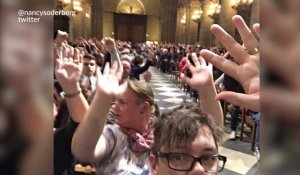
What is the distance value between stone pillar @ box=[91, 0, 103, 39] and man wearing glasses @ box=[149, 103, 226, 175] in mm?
29850

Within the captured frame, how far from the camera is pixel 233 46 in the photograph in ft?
2.88

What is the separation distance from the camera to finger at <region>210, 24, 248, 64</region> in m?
0.86

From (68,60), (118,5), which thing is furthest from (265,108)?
(118,5)

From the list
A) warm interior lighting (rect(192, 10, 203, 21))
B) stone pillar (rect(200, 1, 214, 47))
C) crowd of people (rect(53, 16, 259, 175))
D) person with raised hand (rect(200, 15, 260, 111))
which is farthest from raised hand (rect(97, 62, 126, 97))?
warm interior lighting (rect(192, 10, 203, 21))

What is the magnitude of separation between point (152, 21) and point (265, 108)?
3583 centimetres

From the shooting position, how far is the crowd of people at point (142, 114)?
87 cm

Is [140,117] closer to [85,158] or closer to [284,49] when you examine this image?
[85,158]

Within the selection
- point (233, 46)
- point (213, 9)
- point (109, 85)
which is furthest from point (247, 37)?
point (213, 9)

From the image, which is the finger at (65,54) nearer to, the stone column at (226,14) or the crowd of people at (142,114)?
the crowd of people at (142,114)

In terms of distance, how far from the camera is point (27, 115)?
495 millimetres

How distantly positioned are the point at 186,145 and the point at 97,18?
30603mm

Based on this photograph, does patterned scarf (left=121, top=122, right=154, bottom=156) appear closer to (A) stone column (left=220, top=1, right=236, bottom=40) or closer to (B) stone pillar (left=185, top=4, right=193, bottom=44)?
(A) stone column (left=220, top=1, right=236, bottom=40)

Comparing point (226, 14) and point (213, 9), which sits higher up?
point (213, 9)

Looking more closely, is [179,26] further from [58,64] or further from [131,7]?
[58,64]
